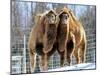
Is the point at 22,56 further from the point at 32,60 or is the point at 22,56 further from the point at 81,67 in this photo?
the point at 81,67

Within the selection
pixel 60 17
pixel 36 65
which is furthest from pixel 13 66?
pixel 60 17

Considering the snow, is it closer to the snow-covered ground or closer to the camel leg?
the snow-covered ground

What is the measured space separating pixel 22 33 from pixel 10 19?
20cm

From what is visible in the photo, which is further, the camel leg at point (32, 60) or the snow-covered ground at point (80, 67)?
the snow-covered ground at point (80, 67)

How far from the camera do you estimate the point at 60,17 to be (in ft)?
8.82

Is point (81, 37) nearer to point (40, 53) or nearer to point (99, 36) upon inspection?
point (99, 36)

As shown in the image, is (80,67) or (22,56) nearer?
(22,56)

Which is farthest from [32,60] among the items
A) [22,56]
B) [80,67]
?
[80,67]

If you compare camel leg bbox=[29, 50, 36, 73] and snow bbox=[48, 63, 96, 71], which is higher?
camel leg bbox=[29, 50, 36, 73]

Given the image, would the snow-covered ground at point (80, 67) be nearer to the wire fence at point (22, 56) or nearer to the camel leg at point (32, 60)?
the wire fence at point (22, 56)

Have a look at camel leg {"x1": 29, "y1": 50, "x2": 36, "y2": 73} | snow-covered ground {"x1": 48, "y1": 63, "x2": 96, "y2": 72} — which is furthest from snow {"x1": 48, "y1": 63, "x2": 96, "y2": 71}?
camel leg {"x1": 29, "y1": 50, "x2": 36, "y2": 73}

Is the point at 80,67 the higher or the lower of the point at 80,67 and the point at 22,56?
the lower

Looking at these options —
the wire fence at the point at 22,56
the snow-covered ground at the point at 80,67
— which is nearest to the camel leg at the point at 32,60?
the wire fence at the point at 22,56

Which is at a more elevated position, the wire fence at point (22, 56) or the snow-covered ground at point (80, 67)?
the wire fence at point (22, 56)
